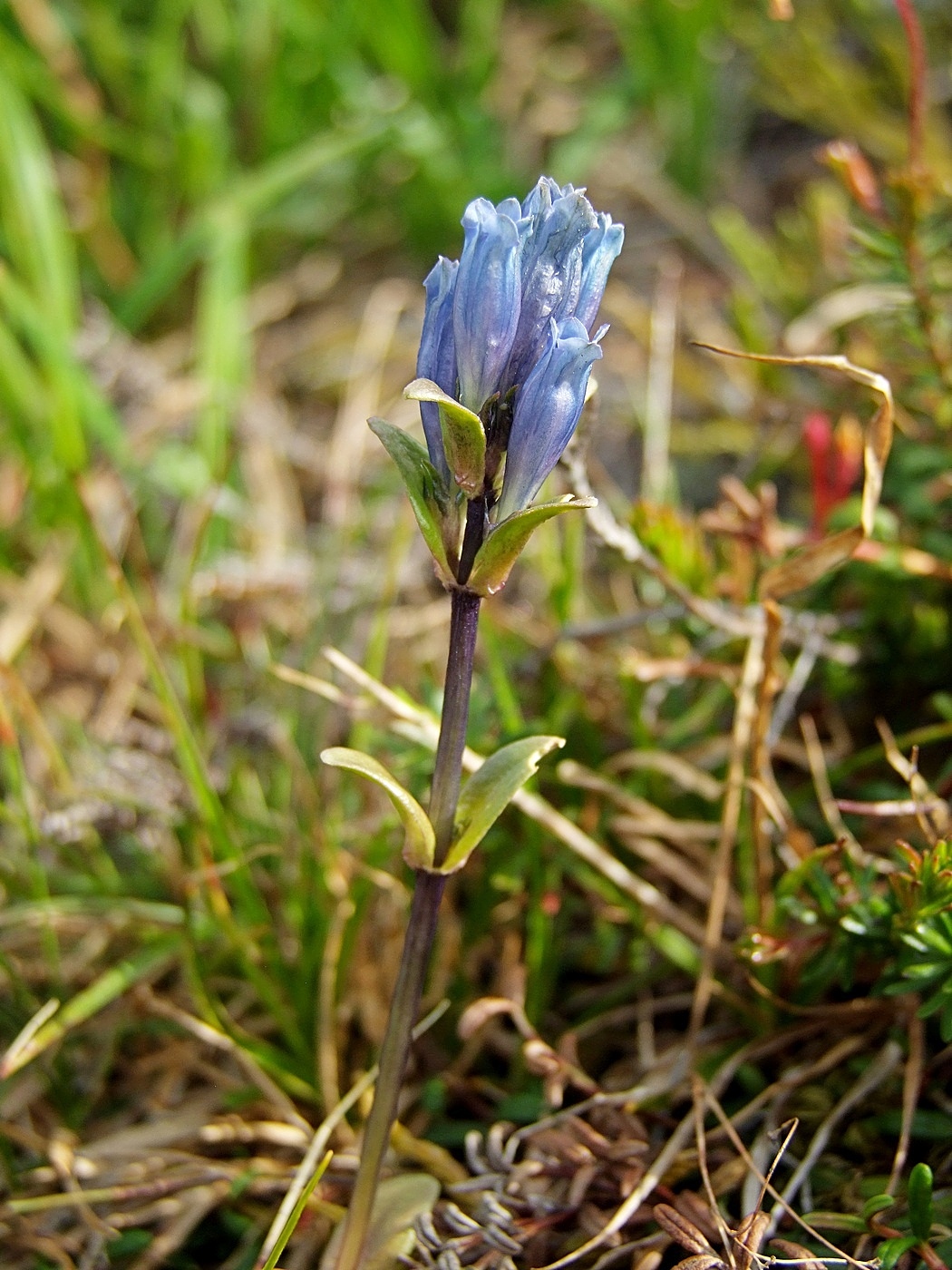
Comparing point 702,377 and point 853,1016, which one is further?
point 702,377

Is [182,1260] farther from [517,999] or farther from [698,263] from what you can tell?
[698,263]

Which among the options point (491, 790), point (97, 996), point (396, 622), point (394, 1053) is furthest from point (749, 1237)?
point (396, 622)

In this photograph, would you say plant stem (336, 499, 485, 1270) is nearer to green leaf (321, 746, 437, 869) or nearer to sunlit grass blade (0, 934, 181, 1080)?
green leaf (321, 746, 437, 869)

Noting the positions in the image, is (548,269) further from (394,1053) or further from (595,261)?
(394,1053)

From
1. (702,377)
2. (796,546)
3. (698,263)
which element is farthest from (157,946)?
(698,263)

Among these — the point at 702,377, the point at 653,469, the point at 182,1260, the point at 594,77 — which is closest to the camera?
the point at 182,1260

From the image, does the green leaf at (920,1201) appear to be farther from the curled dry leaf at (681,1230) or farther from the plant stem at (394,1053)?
the plant stem at (394,1053)

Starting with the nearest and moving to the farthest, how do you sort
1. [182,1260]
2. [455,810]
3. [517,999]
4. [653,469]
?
[455,810], [182,1260], [517,999], [653,469]
